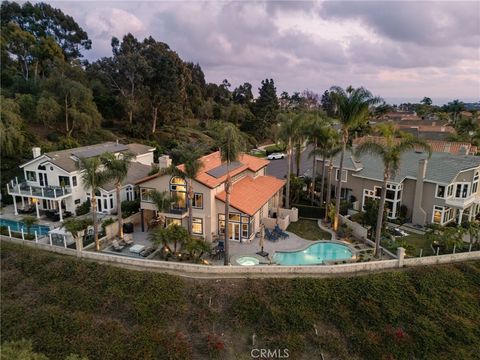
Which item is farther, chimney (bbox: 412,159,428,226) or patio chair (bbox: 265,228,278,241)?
chimney (bbox: 412,159,428,226)

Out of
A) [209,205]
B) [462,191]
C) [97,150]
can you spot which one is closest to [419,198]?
[462,191]

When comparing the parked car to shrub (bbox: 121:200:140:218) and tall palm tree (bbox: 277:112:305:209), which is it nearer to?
tall palm tree (bbox: 277:112:305:209)

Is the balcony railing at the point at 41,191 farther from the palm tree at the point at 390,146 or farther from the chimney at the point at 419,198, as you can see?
the chimney at the point at 419,198

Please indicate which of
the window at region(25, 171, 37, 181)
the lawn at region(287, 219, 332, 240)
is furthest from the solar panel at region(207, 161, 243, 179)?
the window at region(25, 171, 37, 181)

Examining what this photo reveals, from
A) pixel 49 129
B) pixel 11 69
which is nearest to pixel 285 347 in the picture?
pixel 49 129

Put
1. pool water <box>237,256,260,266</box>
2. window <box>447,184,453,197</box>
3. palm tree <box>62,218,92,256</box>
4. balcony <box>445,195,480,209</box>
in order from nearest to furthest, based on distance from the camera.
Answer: pool water <box>237,256,260,266</box>
palm tree <box>62,218,92,256</box>
balcony <box>445,195,480,209</box>
window <box>447,184,453,197</box>

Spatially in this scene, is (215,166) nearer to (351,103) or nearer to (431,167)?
(351,103)

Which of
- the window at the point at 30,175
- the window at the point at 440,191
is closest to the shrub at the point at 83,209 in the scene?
the window at the point at 30,175
